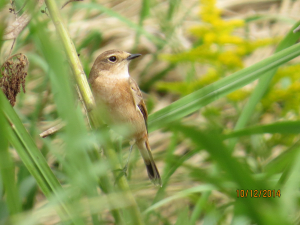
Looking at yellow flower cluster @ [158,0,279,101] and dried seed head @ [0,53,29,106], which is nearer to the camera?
dried seed head @ [0,53,29,106]

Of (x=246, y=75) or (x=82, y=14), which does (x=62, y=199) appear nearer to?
(x=246, y=75)

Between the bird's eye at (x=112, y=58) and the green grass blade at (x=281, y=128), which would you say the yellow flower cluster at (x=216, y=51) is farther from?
the green grass blade at (x=281, y=128)

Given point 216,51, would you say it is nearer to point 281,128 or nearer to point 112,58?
point 112,58

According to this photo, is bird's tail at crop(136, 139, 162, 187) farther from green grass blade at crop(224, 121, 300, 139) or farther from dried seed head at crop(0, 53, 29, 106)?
green grass blade at crop(224, 121, 300, 139)

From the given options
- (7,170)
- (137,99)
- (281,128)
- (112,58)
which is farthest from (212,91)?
(112,58)

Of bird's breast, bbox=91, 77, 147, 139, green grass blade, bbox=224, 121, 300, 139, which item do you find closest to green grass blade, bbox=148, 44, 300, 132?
green grass blade, bbox=224, 121, 300, 139

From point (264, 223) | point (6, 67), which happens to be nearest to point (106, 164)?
point (264, 223)
